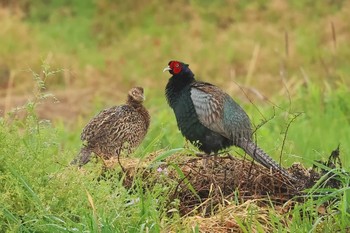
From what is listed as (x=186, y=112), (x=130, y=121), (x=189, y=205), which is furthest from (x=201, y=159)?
(x=130, y=121)

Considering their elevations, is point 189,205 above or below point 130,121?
below

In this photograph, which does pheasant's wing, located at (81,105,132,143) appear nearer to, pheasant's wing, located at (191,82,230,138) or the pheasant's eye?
the pheasant's eye

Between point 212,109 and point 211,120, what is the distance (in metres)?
0.09

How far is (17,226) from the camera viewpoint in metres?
6.46

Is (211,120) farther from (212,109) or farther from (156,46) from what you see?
(156,46)

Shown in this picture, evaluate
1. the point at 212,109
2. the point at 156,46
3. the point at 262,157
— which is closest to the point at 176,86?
the point at 212,109

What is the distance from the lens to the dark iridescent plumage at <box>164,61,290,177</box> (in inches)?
332

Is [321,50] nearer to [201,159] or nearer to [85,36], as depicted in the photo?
[85,36]

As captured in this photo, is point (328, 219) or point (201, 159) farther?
point (201, 159)

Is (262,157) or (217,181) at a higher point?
(262,157)

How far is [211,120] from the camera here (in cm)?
857

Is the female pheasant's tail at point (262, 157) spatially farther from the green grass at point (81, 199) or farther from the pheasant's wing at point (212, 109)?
the green grass at point (81, 199)

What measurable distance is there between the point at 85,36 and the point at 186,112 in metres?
11.4

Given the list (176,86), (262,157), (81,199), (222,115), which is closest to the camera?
(81,199)
